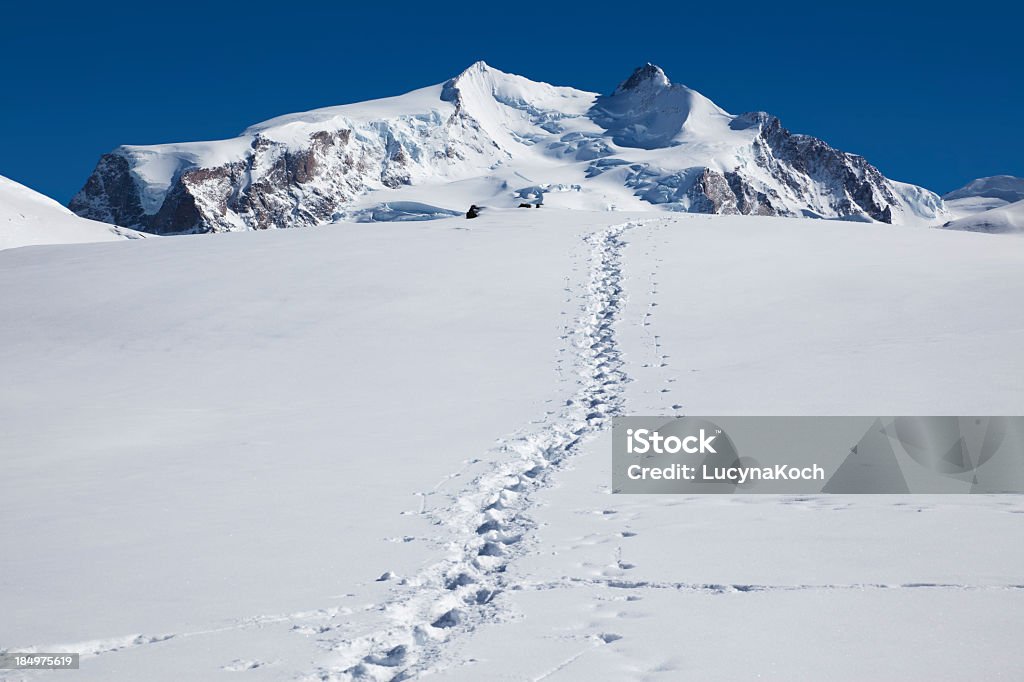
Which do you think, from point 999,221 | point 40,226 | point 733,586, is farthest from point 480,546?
point 40,226

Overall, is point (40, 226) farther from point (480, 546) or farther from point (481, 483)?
point (480, 546)

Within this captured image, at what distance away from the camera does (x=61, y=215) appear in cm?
11412

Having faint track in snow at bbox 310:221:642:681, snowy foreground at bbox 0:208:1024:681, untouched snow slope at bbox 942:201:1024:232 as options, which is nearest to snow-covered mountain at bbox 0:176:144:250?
snowy foreground at bbox 0:208:1024:681

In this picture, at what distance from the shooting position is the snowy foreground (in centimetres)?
591

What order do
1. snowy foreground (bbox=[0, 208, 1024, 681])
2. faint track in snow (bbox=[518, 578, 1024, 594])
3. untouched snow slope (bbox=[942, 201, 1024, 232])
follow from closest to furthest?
1. snowy foreground (bbox=[0, 208, 1024, 681])
2. faint track in snow (bbox=[518, 578, 1024, 594])
3. untouched snow slope (bbox=[942, 201, 1024, 232])

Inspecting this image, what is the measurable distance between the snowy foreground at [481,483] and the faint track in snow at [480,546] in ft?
0.12

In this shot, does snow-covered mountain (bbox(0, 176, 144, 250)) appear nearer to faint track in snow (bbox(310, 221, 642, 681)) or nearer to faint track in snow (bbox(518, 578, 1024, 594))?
faint track in snow (bbox(310, 221, 642, 681))

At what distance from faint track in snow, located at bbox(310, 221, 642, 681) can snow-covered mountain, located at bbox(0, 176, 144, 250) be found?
98.6 metres

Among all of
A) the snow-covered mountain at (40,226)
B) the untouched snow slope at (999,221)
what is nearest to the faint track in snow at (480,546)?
the untouched snow slope at (999,221)

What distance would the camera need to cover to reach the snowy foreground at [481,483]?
591 cm

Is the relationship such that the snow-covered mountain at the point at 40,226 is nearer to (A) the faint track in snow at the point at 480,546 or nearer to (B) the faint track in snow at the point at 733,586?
(A) the faint track in snow at the point at 480,546

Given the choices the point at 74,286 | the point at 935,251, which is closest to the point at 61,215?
the point at 74,286

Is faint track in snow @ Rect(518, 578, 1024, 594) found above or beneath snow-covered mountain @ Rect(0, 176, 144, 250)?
beneath

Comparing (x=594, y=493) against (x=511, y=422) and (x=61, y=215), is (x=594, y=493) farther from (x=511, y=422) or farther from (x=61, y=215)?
(x=61, y=215)
